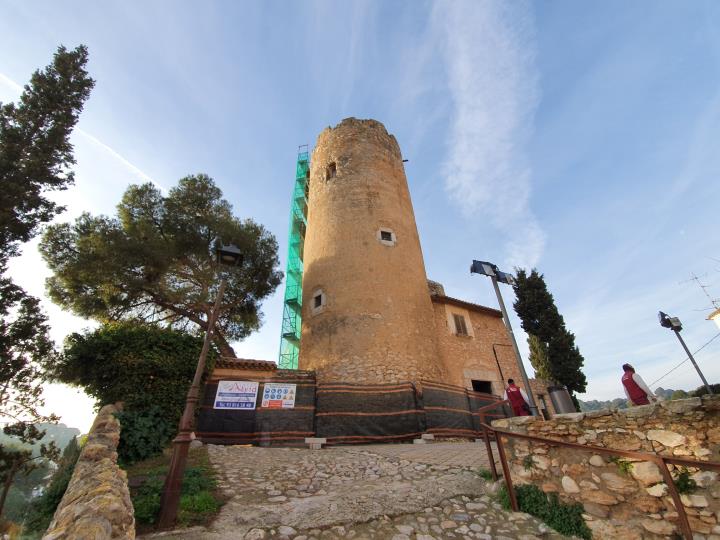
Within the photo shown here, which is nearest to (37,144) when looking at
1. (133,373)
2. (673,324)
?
(133,373)

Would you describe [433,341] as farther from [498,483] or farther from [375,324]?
[498,483]

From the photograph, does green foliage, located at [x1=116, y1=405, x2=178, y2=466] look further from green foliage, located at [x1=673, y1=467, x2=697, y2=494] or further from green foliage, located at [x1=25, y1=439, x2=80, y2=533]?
green foliage, located at [x1=673, y1=467, x2=697, y2=494]

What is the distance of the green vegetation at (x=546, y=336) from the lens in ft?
57.0

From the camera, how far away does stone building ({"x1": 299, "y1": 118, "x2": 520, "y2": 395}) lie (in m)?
12.6

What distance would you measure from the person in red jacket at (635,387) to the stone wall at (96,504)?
7896mm

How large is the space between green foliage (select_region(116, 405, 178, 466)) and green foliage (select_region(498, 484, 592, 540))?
7.11 meters

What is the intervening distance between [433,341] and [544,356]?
789cm

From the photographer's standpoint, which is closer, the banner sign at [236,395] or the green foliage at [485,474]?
the green foliage at [485,474]

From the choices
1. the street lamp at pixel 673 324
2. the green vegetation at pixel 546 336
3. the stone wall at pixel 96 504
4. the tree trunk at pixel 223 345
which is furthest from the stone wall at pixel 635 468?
the green vegetation at pixel 546 336

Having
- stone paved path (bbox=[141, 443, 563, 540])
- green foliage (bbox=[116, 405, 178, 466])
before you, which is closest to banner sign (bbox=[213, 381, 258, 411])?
green foliage (bbox=[116, 405, 178, 466])

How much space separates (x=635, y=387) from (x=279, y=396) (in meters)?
8.15

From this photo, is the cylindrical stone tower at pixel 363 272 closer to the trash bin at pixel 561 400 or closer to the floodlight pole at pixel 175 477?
the trash bin at pixel 561 400

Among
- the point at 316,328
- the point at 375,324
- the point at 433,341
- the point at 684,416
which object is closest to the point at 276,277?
the point at 316,328

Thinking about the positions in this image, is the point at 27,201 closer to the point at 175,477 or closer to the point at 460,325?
the point at 175,477
